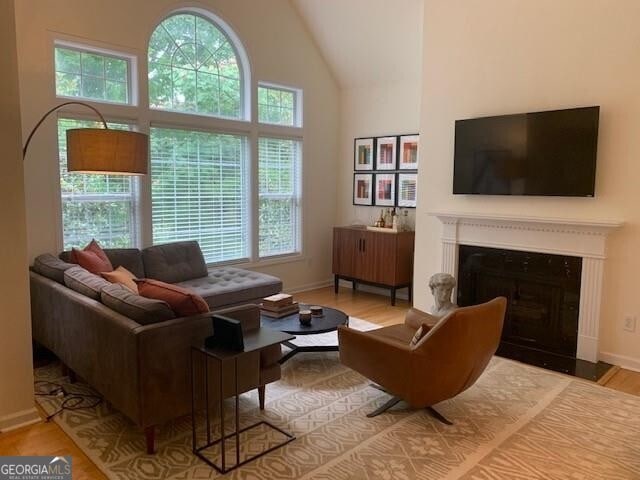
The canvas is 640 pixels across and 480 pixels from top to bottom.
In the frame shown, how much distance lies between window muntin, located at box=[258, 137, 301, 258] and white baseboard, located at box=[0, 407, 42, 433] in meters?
3.48

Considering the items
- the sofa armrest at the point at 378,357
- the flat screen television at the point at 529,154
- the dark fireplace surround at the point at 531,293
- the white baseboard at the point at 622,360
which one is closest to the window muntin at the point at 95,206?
the sofa armrest at the point at 378,357

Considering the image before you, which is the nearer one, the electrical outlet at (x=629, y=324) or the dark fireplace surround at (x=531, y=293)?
the electrical outlet at (x=629, y=324)

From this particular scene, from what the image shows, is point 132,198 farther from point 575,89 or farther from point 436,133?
point 575,89

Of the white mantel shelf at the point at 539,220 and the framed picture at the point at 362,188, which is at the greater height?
the framed picture at the point at 362,188

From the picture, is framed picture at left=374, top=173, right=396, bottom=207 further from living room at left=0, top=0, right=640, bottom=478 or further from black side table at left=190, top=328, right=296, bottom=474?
black side table at left=190, top=328, right=296, bottom=474

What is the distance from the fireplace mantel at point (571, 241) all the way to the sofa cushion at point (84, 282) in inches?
130

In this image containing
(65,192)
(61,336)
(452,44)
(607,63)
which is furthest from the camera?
(452,44)

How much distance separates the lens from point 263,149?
19.8 feet

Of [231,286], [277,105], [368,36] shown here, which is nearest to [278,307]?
[231,286]

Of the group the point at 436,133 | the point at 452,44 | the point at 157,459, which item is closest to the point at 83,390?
the point at 157,459

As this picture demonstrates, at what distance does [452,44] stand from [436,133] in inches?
34.5

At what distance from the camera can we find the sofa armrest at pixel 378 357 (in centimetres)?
280

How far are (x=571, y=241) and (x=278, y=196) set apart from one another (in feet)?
11.6

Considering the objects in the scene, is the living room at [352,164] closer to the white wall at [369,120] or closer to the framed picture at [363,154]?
the white wall at [369,120]
